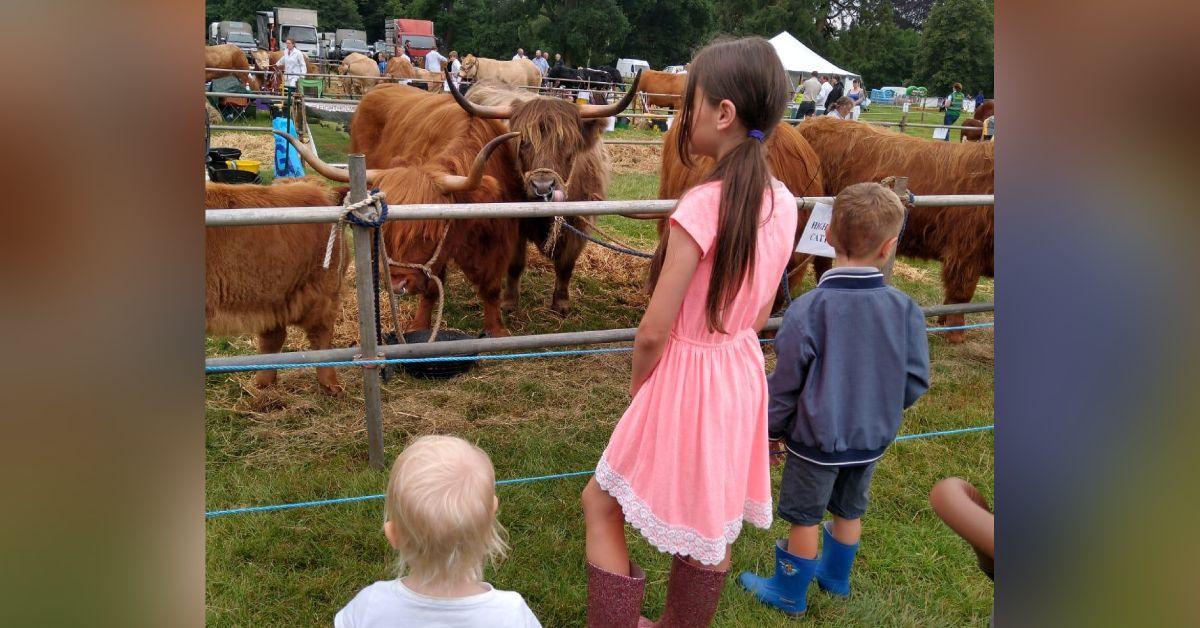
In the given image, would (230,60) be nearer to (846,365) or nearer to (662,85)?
(662,85)

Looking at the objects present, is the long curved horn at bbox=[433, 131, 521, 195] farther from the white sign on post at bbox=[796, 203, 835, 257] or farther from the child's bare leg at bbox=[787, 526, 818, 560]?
the child's bare leg at bbox=[787, 526, 818, 560]

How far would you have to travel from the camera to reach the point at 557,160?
5.71 meters

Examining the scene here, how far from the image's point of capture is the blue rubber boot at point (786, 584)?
2785 millimetres

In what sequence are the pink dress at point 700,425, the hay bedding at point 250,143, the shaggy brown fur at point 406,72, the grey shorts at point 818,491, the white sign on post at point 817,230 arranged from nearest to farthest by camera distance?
the pink dress at point 700,425 → the grey shorts at point 818,491 → the white sign on post at point 817,230 → the hay bedding at point 250,143 → the shaggy brown fur at point 406,72

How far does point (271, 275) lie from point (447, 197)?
129 cm

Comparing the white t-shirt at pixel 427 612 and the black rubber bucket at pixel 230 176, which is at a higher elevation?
the black rubber bucket at pixel 230 176

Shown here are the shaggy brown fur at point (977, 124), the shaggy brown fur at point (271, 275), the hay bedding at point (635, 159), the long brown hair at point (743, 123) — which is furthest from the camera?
the hay bedding at point (635, 159)

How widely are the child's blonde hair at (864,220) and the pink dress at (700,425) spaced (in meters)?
0.55

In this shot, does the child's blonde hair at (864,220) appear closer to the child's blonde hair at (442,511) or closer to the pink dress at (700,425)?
the pink dress at (700,425)

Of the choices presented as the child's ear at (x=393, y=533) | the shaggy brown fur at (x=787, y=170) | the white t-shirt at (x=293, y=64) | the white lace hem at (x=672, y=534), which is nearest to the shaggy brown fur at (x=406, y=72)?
the white t-shirt at (x=293, y=64)

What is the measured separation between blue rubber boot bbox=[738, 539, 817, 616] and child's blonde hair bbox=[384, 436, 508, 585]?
1469 millimetres
